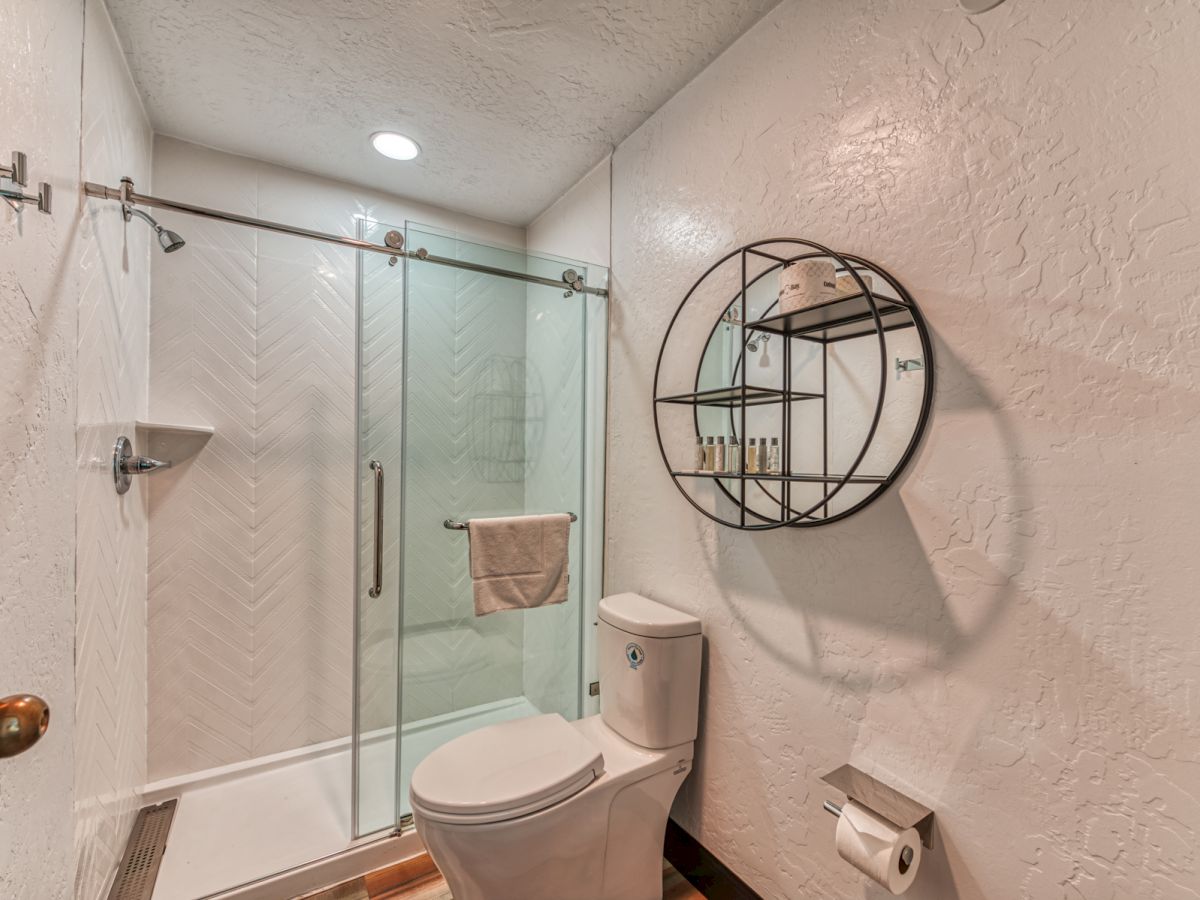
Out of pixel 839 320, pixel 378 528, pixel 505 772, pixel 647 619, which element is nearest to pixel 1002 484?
pixel 839 320

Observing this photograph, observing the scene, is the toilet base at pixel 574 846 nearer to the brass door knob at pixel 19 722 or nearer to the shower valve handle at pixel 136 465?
the brass door knob at pixel 19 722

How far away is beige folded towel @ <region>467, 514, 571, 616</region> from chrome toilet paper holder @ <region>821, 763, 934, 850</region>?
97cm

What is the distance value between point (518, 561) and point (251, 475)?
1.17 meters

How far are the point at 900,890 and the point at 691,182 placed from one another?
174cm

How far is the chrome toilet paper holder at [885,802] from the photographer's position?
0.97 m

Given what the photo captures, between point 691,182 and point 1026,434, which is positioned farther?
point 691,182

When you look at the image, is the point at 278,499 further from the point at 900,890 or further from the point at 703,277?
the point at 900,890

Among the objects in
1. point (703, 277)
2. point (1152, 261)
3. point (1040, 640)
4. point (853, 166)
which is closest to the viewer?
point (1152, 261)

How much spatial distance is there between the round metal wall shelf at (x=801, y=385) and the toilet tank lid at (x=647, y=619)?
32 centimetres

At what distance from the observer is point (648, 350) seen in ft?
5.81

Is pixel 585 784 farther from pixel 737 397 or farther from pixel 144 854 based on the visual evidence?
pixel 144 854

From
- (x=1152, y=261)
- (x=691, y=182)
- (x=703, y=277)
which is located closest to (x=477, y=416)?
(x=703, y=277)

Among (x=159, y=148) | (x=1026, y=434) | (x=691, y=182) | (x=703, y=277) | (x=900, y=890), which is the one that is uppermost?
(x=159, y=148)

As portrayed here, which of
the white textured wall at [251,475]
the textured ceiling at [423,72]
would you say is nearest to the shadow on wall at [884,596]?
the textured ceiling at [423,72]
